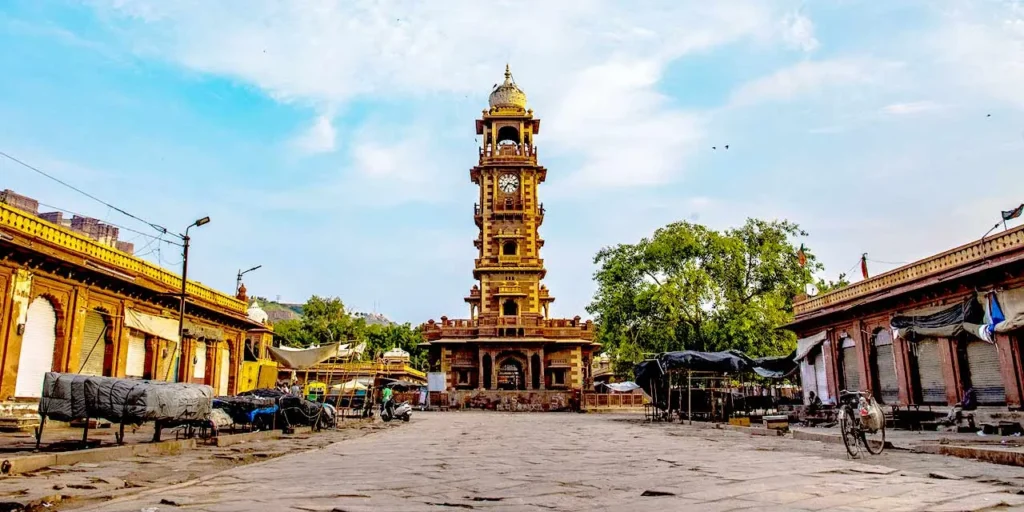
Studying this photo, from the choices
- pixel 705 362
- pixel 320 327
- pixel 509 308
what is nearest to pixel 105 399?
pixel 705 362

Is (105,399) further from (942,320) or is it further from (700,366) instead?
(942,320)

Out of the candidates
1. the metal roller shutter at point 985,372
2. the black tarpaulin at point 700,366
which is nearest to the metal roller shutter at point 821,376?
the black tarpaulin at point 700,366

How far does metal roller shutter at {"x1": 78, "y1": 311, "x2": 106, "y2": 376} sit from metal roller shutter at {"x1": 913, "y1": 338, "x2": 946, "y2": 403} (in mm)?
22277

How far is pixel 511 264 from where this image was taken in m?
48.2

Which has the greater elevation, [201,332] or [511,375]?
[201,332]

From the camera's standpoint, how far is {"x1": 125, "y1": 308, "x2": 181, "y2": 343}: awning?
62.3ft

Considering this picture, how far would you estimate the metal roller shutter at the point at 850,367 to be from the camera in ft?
70.9

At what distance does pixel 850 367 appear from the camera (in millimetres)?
22062

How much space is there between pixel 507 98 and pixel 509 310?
17185 millimetres

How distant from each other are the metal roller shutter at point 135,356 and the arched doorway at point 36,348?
324 cm

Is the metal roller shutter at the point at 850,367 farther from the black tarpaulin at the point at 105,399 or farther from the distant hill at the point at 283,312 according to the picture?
the distant hill at the point at 283,312

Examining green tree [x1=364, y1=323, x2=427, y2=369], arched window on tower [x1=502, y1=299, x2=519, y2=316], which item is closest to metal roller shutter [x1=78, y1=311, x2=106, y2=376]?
arched window on tower [x1=502, y1=299, x2=519, y2=316]

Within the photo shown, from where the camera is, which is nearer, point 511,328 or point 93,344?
point 93,344

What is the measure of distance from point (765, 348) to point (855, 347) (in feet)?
47.1
